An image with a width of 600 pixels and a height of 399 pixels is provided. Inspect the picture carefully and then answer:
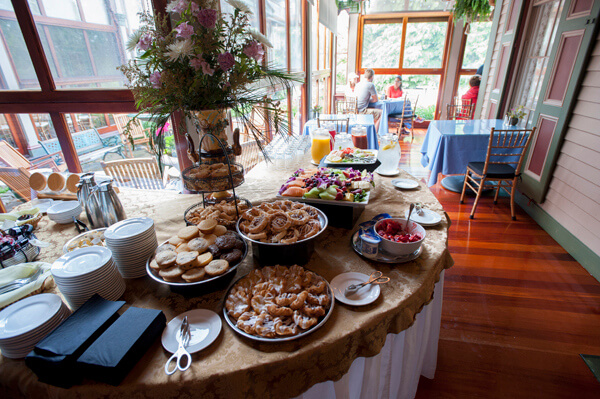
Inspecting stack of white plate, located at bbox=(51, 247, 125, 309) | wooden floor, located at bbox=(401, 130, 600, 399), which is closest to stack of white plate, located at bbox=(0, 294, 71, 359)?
stack of white plate, located at bbox=(51, 247, 125, 309)

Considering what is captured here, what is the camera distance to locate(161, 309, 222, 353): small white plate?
67cm

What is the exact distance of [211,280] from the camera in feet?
2.52

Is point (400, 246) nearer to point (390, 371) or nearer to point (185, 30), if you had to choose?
point (390, 371)

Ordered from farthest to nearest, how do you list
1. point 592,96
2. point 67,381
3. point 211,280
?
point 592,96 < point 211,280 < point 67,381

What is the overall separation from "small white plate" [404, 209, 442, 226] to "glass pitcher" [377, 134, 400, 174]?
462 millimetres

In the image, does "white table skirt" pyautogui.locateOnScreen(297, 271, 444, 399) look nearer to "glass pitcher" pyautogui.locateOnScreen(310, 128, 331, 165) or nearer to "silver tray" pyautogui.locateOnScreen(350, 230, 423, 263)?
"silver tray" pyautogui.locateOnScreen(350, 230, 423, 263)

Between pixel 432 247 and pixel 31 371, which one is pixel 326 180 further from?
pixel 31 371

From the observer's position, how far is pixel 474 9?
14.0 ft

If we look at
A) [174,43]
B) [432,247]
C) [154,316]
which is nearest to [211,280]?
[154,316]

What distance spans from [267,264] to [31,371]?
59 cm

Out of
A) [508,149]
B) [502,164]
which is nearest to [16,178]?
[502,164]

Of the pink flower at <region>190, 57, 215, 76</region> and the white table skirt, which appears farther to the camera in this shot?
the pink flower at <region>190, 57, 215, 76</region>

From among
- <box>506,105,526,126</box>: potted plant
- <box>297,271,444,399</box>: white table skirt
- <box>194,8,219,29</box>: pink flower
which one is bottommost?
<box>297,271,444,399</box>: white table skirt

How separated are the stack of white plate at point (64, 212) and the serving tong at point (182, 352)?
95 centimetres
